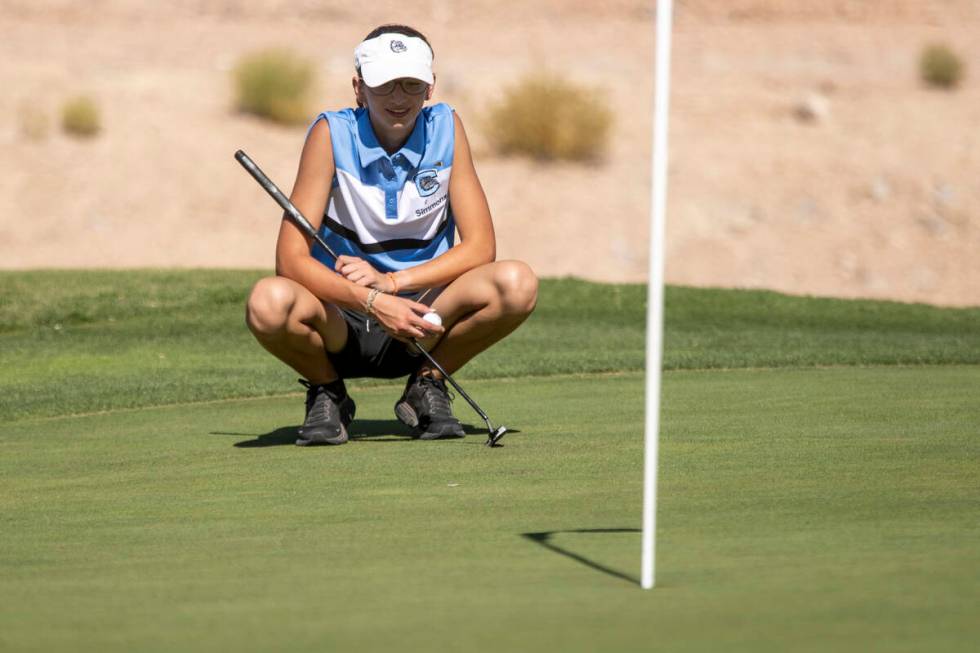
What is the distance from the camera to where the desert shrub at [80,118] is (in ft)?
102

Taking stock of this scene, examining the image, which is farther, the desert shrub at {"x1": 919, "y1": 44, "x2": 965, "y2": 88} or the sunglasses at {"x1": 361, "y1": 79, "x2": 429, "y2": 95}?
the desert shrub at {"x1": 919, "y1": 44, "x2": 965, "y2": 88}

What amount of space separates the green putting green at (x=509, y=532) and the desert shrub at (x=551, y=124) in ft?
77.0

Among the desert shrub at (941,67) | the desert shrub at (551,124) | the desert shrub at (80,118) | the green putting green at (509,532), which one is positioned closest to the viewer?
the green putting green at (509,532)

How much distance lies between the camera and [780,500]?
482 cm

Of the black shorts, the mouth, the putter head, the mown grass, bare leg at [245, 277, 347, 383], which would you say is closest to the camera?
the putter head

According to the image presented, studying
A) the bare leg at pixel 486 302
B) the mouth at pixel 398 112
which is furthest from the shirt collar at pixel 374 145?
the bare leg at pixel 486 302

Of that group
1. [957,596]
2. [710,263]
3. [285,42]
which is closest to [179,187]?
[710,263]

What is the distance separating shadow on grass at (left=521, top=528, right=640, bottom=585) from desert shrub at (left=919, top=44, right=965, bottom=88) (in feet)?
110

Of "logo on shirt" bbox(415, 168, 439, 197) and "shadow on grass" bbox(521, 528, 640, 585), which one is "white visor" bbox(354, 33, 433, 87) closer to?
"logo on shirt" bbox(415, 168, 439, 197)

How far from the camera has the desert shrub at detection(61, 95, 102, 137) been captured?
31094mm

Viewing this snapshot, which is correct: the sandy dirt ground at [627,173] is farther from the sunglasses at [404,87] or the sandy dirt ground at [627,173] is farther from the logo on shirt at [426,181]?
the sunglasses at [404,87]

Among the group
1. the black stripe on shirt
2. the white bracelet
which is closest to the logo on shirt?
the black stripe on shirt

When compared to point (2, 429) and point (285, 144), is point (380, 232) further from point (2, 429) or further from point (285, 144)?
point (285, 144)

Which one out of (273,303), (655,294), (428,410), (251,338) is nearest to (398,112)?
(273,303)
